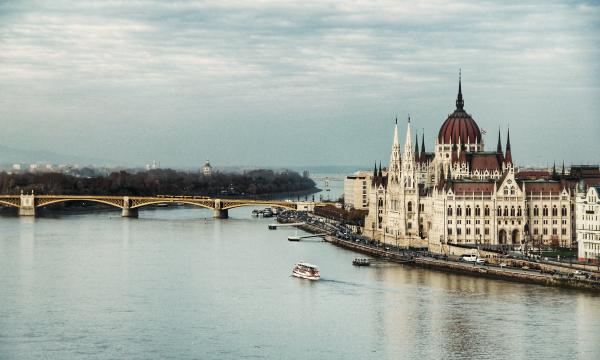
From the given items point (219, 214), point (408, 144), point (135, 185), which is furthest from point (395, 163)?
point (135, 185)

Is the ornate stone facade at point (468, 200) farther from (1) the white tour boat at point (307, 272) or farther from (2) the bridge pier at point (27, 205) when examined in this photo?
(2) the bridge pier at point (27, 205)

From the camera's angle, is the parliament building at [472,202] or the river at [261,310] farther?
the parliament building at [472,202]

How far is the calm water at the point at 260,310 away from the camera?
23.8 metres

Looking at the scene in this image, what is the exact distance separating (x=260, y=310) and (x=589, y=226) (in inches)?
444

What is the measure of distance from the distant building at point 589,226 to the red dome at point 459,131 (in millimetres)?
12533

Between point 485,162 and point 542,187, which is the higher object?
point 485,162

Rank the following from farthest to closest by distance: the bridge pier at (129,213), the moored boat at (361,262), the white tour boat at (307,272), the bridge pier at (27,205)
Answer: the bridge pier at (27,205), the bridge pier at (129,213), the moored boat at (361,262), the white tour boat at (307,272)

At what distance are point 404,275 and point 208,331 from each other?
1054 cm

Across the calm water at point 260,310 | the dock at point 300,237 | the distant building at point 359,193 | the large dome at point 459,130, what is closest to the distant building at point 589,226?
the calm water at point 260,310

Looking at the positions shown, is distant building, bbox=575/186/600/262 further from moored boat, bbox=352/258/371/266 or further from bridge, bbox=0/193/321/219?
bridge, bbox=0/193/321/219

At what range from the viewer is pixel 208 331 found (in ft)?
83.3

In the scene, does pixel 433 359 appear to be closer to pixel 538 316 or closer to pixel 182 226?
pixel 538 316

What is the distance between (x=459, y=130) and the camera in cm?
4756

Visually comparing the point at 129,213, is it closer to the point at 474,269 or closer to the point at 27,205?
the point at 27,205
